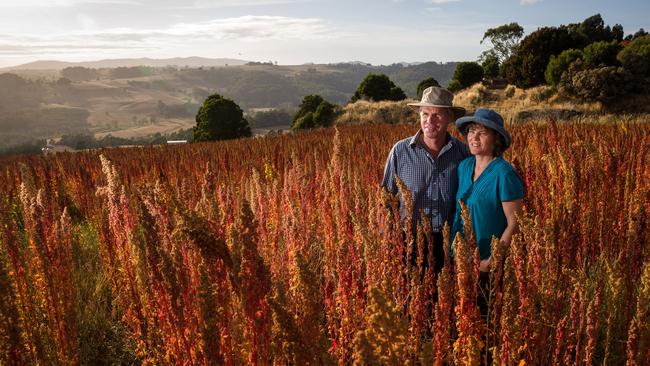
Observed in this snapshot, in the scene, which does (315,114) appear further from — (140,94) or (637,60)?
(140,94)

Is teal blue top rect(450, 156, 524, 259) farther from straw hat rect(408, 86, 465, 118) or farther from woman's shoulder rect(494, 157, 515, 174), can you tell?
straw hat rect(408, 86, 465, 118)

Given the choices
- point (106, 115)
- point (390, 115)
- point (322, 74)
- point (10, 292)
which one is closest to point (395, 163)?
point (10, 292)

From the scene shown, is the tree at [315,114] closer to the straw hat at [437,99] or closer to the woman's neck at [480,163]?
the straw hat at [437,99]

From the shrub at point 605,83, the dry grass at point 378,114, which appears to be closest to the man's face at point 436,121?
the dry grass at point 378,114

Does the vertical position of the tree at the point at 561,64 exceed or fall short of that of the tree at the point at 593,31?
it falls short

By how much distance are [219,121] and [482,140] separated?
95.3 feet

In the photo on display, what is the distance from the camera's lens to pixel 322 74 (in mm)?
184625

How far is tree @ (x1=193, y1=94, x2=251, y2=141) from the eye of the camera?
29875 millimetres

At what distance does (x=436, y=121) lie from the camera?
2.96 m

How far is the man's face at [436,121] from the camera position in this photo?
9.68 ft

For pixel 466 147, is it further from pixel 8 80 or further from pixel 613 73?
pixel 8 80

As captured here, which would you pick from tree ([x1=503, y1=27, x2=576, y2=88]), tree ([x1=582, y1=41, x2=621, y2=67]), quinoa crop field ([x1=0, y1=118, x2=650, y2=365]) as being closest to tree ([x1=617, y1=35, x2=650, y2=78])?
tree ([x1=582, y1=41, x2=621, y2=67])

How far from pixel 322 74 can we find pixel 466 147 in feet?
615

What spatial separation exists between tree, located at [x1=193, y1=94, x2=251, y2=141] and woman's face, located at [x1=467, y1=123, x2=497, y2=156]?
28.2 meters
